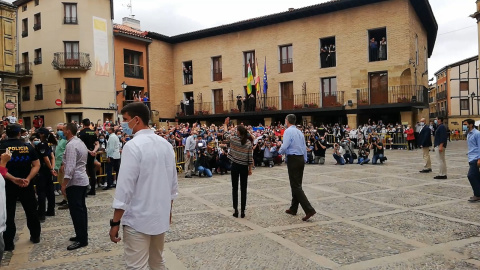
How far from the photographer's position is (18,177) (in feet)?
18.0

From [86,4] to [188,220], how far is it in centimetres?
2774

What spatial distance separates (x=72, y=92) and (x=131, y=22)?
11418 millimetres

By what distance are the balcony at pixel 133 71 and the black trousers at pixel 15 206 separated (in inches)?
1110

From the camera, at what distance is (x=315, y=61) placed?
29.7 m

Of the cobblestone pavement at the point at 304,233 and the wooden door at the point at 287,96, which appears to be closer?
the cobblestone pavement at the point at 304,233

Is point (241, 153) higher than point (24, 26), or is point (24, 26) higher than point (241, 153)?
point (24, 26)

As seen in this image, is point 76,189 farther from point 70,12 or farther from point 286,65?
point 70,12

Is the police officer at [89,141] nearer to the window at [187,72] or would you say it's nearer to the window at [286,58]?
the window at [286,58]

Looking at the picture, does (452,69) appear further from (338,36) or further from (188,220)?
(188,220)

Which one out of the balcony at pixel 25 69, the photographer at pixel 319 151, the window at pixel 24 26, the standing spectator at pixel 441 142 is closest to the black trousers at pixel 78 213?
the standing spectator at pixel 441 142

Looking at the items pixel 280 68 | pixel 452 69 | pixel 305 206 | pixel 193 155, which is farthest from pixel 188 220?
pixel 452 69

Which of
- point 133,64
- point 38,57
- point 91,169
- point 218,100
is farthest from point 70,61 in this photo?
point 91,169

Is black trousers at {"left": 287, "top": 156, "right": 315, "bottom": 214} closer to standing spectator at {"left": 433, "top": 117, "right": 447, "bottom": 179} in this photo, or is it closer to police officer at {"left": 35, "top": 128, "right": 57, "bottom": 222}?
police officer at {"left": 35, "top": 128, "right": 57, "bottom": 222}

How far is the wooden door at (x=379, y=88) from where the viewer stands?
27141mm
